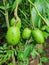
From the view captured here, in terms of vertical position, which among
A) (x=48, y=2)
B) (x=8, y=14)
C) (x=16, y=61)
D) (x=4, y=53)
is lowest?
(x=16, y=61)

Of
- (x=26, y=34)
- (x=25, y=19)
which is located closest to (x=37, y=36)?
(x=26, y=34)

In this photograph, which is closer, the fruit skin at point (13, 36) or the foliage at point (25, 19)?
the fruit skin at point (13, 36)

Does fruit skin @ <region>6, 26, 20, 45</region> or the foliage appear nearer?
fruit skin @ <region>6, 26, 20, 45</region>

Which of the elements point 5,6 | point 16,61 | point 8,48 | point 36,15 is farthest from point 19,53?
point 36,15

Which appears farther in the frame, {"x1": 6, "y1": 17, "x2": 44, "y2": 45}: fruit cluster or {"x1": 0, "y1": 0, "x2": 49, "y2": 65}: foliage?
{"x1": 0, "y1": 0, "x2": 49, "y2": 65}: foliage

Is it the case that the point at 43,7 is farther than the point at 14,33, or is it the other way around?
the point at 43,7

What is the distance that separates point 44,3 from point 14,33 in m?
0.34

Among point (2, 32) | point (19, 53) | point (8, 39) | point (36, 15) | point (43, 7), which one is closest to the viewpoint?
point (8, 39)

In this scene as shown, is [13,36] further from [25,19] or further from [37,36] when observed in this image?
[25,19]

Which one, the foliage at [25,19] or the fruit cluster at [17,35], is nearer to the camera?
the fruit cluster at [17,35]

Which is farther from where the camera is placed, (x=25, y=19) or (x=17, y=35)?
(x=25, y=19)

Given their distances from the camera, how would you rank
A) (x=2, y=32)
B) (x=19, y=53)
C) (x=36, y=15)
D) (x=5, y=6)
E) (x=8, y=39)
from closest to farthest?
(x=8, y=39)
(x=36, y=15)
(x=5, y=6)
(x=19, y=53)
(x=2, y=32)

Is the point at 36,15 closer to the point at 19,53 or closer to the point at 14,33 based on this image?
the point at 14,33

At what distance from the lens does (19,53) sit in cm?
176
